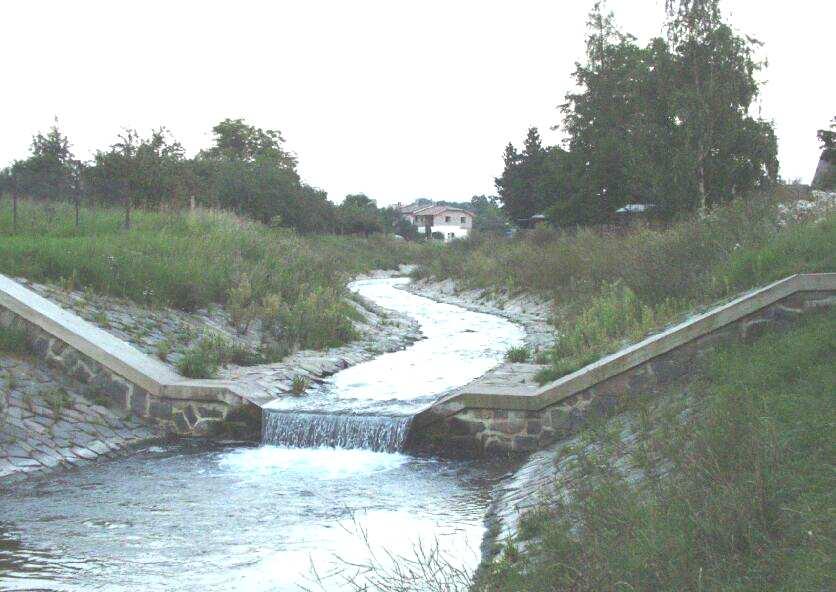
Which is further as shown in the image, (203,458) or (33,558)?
(203,458)

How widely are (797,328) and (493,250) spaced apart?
1254 inches

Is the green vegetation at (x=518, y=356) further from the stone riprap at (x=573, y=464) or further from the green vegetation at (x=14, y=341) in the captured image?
the green vegetation at (x=14, y=341)

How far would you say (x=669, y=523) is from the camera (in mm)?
5461

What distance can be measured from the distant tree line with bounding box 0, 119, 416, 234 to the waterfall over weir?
12.4m

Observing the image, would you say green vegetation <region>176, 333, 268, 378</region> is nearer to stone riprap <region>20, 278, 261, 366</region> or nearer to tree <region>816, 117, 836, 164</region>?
stone riprap <region>20, 278, 261, 366</region>

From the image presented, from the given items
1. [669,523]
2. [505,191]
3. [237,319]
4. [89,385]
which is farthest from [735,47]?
[505,191]

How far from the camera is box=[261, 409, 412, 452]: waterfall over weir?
12.2 m

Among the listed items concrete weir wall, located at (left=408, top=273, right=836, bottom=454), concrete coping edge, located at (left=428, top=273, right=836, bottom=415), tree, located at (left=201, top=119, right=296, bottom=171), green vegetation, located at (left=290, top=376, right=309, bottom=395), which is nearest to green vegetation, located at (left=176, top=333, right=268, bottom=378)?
green vegetation, located at (left=290, top=376, right=309, bottom=395)

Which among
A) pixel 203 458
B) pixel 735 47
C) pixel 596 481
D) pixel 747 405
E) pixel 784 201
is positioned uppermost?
pixel 735 47

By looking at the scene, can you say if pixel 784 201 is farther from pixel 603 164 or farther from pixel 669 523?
pixel 603 164

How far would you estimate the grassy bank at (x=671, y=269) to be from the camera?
12656mm

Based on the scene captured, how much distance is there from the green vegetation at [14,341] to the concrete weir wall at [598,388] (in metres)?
6.12

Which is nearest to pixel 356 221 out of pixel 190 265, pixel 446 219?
pixel 190 265

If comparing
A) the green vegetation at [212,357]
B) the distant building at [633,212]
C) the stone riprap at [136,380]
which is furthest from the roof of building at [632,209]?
the stone riprap at [136,380]
